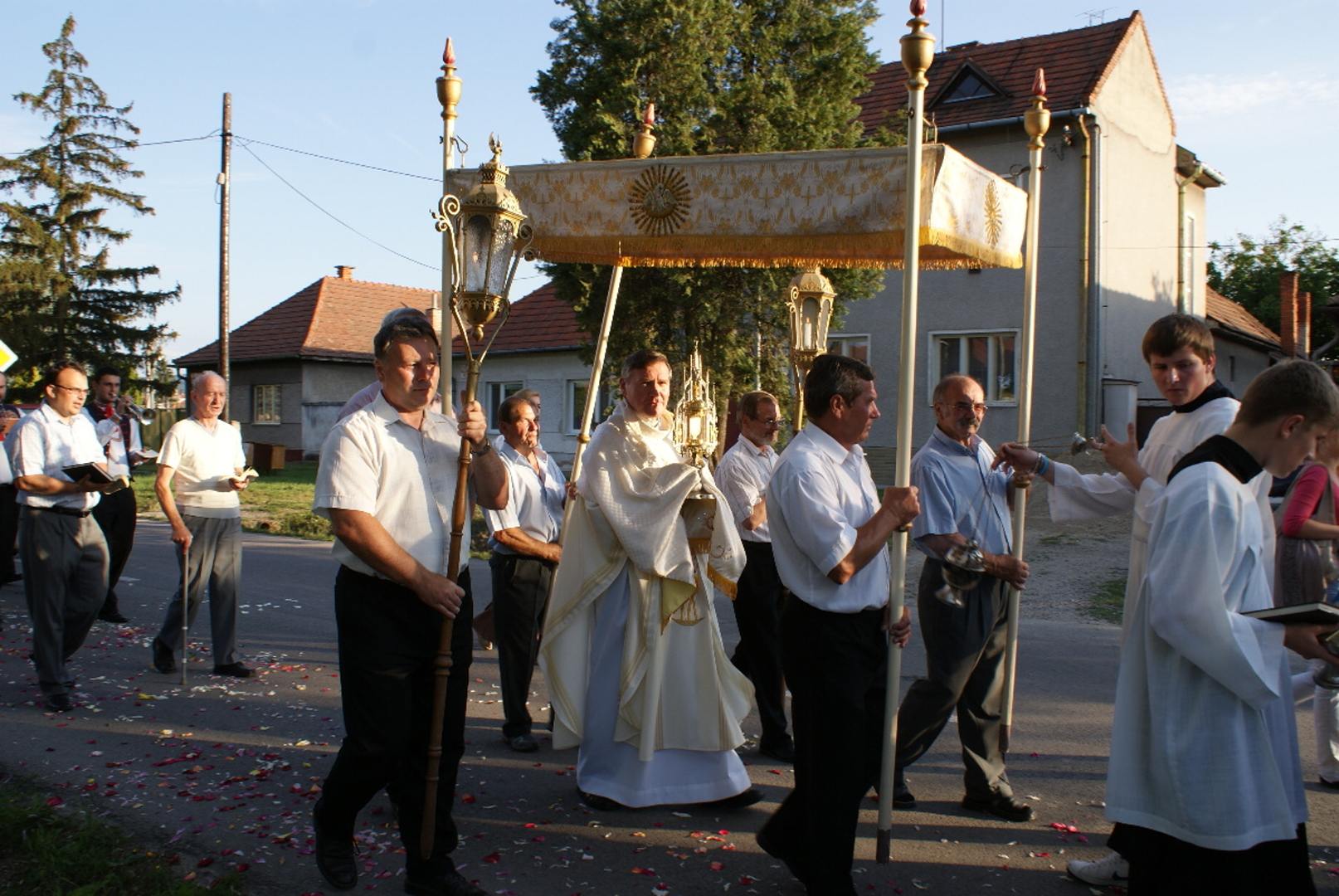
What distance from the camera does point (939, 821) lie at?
507cm

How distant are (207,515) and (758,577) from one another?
3.72m

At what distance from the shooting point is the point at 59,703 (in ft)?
22.3

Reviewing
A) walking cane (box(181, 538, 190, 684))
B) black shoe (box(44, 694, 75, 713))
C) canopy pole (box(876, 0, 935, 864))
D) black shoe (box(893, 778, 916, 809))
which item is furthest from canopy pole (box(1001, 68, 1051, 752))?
black shoe (box(44, 694, 75, 713))

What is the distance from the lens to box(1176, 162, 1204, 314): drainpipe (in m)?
26.7

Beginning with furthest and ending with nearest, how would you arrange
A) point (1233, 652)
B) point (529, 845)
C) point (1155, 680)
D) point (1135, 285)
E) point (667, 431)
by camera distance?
point (1135, 285)
point (667, 431)
point (529, 845)
point (1155, 680)
point (1233, 652)

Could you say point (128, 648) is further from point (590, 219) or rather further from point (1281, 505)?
point (1281, 505)

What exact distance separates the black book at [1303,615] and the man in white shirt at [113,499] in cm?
847

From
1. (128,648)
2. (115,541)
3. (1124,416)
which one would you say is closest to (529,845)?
(128,648)

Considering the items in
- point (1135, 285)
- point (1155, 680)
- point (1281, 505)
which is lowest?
point (1155, 680)

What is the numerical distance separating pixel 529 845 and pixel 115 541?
6391 mm

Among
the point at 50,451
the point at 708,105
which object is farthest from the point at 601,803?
the point at 708,105

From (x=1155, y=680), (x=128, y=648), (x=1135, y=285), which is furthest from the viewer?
(x=1135, y=285)

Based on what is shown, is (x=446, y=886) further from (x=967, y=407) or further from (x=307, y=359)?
(x=307, y=359)

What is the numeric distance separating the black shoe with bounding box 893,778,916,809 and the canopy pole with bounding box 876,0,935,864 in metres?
0.59
